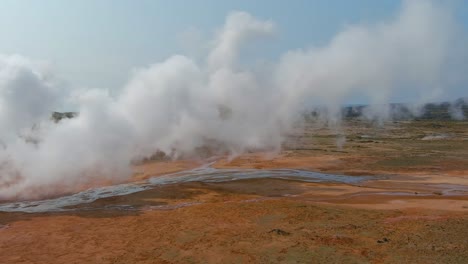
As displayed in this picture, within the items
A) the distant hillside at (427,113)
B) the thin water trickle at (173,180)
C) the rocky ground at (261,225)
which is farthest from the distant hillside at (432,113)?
the rocky ground at (261,225)

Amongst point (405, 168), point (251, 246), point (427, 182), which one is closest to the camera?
point (251, 246)

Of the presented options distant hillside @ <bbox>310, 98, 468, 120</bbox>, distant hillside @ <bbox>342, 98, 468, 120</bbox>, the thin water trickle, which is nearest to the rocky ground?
the thin water trickle

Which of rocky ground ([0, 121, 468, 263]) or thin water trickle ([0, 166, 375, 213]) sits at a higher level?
thin water trickle ([0, 166, 375, 213])

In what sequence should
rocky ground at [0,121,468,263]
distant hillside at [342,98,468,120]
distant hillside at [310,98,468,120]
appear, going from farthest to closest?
distant hillside at [342,98,468,120]
distant hillside at [310,98,468,120]
rocky ground at [0,121,468,263]

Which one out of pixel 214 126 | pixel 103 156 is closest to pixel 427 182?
pixel 103 156

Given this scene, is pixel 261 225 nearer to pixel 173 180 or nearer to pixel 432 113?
pixel 173 180

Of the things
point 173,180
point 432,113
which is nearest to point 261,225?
point 173,180

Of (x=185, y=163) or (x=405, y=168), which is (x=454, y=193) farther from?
(x=185, y=163)

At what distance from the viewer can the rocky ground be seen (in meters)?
18.4

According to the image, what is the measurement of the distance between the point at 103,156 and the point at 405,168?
27.9 metres

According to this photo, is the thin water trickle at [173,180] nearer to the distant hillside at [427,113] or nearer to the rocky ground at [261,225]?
the rocky ground at [261,225]

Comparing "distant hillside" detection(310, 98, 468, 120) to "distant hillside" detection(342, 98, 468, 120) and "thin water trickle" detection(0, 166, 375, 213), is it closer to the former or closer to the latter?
"distant hillside" detection(342, 98, 468, 120)

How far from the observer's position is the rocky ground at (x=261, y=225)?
1836cm

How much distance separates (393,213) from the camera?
24.4m
